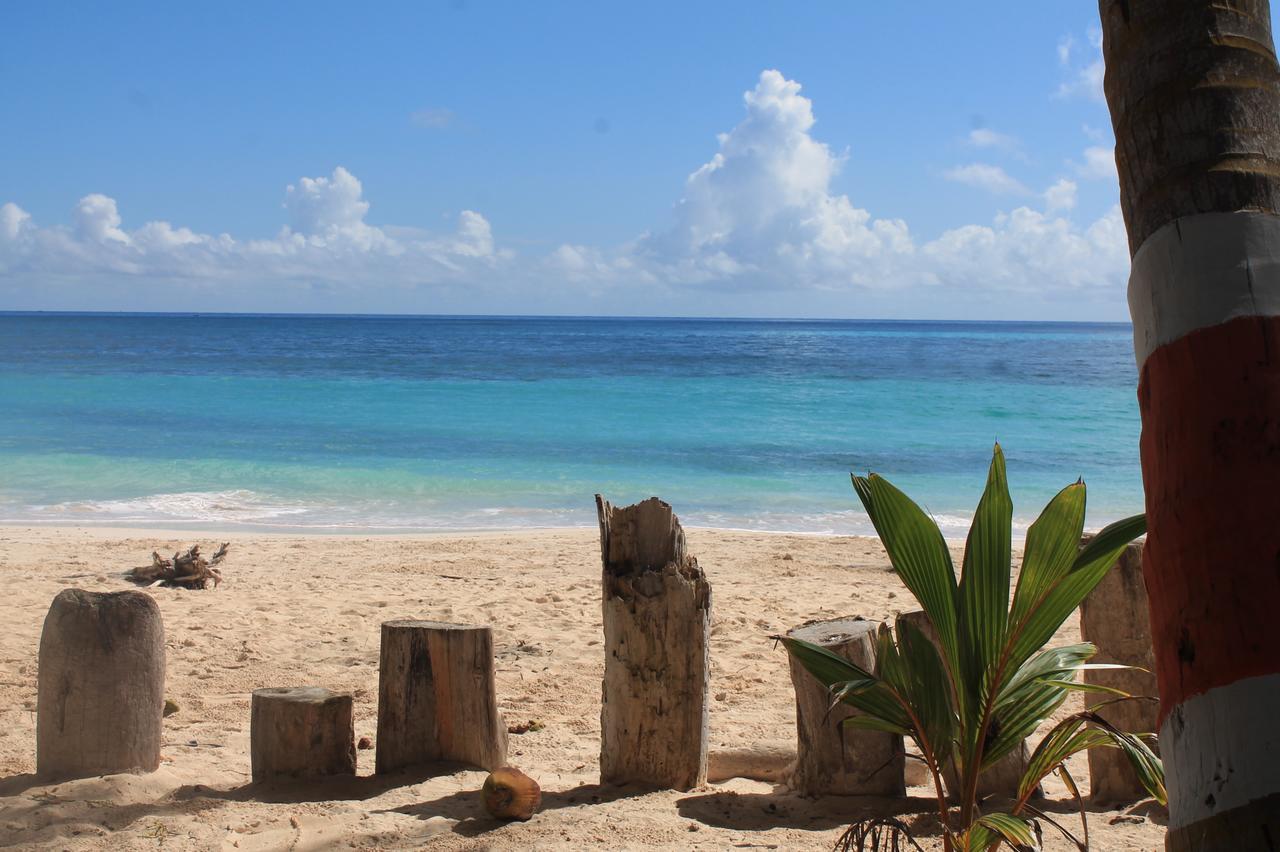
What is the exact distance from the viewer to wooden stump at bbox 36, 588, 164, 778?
372 centimetres

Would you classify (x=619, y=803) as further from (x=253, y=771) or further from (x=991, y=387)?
(x=991, y=387)

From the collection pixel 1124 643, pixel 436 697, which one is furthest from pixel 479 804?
pixel 1124 643

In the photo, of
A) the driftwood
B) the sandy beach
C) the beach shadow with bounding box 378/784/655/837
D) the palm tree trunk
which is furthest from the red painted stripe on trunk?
the driftwood

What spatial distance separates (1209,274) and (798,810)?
280cm

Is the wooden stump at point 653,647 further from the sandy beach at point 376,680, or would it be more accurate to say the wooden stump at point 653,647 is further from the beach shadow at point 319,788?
the beach shadow at point 319,788

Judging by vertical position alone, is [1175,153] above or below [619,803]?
above

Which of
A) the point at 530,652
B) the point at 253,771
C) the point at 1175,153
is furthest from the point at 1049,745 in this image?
the point at 530,652

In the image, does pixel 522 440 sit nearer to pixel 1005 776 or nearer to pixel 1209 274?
pixel 1005 776

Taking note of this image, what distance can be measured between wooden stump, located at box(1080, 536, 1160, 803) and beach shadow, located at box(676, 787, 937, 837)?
0.77m

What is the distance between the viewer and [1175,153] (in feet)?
4.99

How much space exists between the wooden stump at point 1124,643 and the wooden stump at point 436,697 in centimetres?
226

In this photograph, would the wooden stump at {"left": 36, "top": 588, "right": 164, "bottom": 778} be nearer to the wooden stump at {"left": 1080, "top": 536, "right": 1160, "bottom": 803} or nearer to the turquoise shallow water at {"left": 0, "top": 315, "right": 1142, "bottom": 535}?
the wooden stump at {"left": 1080, "top": 536, "right": 1160, "bottom": 803}

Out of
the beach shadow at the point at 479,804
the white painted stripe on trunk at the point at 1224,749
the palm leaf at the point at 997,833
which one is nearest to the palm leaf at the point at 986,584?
the palm leaf at the point at 997,833

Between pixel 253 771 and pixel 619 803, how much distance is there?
1.41 meters
